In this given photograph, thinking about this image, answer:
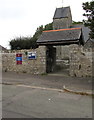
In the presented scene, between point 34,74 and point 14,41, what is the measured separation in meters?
12.6

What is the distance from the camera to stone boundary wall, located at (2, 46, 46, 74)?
13.1 meters

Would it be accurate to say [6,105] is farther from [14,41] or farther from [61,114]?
[14,41]

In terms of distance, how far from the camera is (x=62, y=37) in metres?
12.9

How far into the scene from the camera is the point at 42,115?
4.39m

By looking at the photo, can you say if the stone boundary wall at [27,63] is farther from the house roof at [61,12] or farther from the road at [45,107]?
the house roof at [61,12]

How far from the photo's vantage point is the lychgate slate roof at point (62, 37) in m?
12.2

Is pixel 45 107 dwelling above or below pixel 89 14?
below

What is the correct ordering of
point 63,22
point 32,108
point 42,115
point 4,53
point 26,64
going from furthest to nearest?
point 63,22 < point 4,53 < point 26,64 < point 32,108 < point 42,115

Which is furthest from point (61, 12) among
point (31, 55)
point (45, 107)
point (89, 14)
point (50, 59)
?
point (45, 107)

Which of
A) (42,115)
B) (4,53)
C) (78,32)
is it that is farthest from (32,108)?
(4,53)

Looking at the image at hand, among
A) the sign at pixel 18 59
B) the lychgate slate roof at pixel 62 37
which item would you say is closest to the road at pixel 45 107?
the lychgate slate roof at pixel 62 37

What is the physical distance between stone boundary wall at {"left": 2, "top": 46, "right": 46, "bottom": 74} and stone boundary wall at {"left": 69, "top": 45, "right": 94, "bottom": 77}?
2.73 meters

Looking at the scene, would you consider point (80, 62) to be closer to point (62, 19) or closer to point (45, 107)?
point (45, 107)

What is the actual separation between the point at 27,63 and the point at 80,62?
5110 mm
